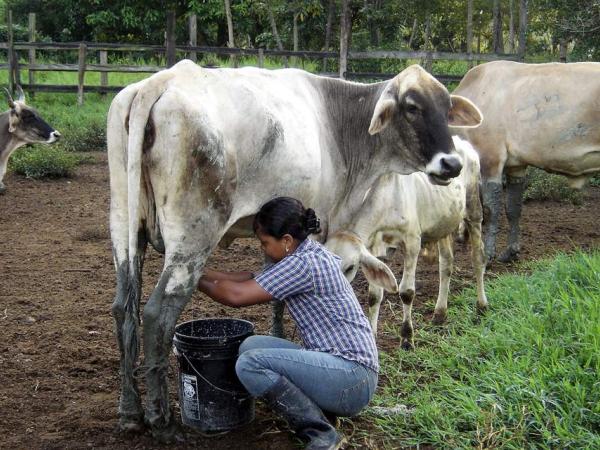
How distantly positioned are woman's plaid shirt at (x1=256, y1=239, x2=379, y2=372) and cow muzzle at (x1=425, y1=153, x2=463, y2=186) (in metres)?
1.38

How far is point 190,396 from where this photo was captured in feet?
13.4

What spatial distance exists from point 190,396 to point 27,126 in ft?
28.1

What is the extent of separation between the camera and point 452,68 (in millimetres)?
20469

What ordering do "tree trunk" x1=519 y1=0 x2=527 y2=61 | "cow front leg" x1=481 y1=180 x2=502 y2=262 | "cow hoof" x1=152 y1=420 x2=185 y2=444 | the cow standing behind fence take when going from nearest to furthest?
"cow hoof" x1=152 y1=420 x2=185 y2=444 < "cow front leg" x1=481 y1=180 x2=502 y2=262 < the cow standing behind fence < "tree trunk" x1=519 y1=0 x2=527 y2=61

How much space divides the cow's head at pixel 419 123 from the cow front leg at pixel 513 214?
3109 mm

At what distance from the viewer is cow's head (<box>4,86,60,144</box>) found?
11.5 metres

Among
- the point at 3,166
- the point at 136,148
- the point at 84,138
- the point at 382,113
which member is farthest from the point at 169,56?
the point at 136,148

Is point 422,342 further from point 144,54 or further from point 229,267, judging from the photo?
point 144,54

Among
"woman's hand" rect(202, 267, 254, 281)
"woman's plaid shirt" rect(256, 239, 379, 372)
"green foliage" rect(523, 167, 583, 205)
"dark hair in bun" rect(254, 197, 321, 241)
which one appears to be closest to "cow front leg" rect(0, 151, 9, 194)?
"green foliage" rect(523, 167, 583, 205)

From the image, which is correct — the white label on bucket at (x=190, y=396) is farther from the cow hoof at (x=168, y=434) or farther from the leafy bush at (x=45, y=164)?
the leafy bush at (x=45, y=164)

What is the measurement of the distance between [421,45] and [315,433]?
94.3ft

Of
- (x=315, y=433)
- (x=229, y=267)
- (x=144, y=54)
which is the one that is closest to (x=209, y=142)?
(x=315, y=433)

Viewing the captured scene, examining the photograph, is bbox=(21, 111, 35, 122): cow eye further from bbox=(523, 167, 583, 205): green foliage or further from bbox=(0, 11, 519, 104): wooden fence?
bbox=(523, 167, 583, 205): green foliage

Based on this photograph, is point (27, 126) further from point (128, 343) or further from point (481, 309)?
point (128, 343)
